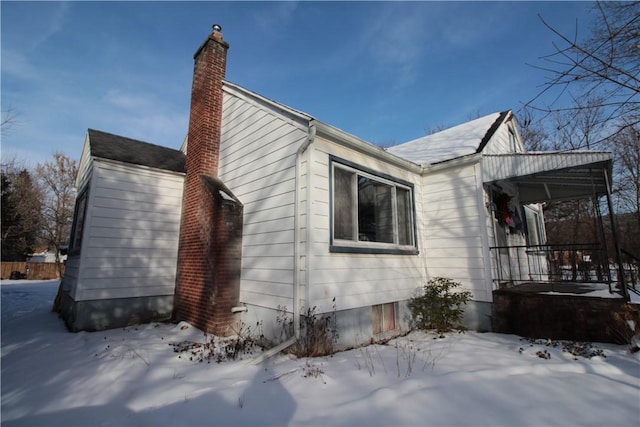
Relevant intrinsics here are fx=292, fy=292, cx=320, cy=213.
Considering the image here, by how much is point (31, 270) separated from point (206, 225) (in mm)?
30912

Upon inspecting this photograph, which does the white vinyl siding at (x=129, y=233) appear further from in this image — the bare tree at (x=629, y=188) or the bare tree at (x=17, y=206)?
the bare tree at (x=17, y=206)

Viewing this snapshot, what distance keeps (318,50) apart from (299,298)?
10258 mm

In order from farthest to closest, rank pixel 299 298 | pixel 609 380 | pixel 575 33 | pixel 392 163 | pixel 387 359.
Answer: pixel 392 163 < pixel 299 298 < pixel 387 359 < pixel 609 380 < pixel 575 33

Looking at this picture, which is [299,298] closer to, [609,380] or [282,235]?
[282,235]

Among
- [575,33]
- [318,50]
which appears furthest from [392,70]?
[575,33]

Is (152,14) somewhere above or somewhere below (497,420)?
above

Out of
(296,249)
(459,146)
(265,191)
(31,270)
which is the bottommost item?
(31,270)

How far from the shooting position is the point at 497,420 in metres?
2.66

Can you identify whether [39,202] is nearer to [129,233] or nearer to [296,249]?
[129,233]

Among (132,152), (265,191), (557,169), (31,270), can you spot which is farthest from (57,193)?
(557,169)

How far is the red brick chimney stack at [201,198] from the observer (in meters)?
6.47

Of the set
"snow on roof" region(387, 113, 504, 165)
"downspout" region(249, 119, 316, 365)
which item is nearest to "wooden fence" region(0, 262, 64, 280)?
"downspout" region(249, 119, 316, 365)

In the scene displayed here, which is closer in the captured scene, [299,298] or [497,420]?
[497,420]

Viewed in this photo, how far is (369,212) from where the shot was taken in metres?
6.43
